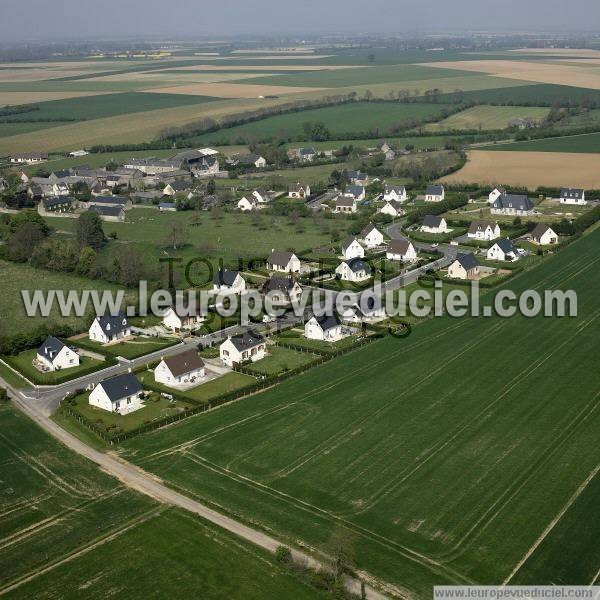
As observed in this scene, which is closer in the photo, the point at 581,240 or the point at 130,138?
the point at 581,240

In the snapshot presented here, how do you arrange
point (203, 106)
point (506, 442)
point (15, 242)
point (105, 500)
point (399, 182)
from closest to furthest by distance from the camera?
1. point (105, 500)
2. point (506, 442)
3. point (15, 242)
4. point (399, 182)
5. point (203, 106)

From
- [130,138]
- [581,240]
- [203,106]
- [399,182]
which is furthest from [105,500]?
[203,106]

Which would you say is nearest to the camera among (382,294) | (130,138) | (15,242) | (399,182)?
(382,294)

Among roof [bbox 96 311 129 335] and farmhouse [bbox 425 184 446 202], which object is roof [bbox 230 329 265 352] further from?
farmhouse [bbox 425 184 446 202]

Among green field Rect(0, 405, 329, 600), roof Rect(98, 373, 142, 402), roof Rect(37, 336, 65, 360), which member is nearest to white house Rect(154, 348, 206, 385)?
roof Rect(98, 373, 142, 402)

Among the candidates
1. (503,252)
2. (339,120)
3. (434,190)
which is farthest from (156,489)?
→ (339,120)

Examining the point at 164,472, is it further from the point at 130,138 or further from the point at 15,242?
the point at 130,138
